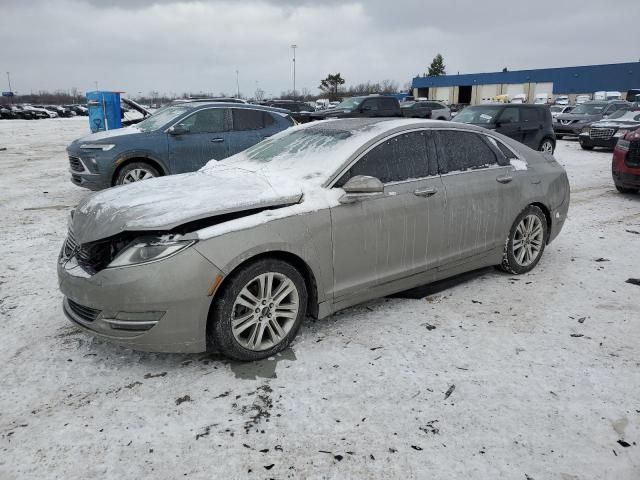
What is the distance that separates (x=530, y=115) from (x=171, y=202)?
1231 centimetres

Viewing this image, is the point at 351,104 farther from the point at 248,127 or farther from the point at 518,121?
the point at 248,127

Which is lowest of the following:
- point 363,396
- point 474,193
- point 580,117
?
point 363,396

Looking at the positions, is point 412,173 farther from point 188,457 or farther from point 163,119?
point 163,119

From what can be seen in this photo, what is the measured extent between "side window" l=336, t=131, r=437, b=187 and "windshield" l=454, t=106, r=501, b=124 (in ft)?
30.6

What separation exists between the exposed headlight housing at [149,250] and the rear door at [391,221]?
110cm

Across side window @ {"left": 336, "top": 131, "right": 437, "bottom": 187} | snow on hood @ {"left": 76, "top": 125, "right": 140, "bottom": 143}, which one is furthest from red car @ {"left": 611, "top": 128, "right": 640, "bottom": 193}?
snow on hood @ {"left": 76, "top": 125, "right": 140, "bottom": 143}

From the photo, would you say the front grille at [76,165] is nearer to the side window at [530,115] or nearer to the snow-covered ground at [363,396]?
the snow-covered ground at [363,396]

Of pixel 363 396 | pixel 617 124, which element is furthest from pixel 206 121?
pixel 617 124

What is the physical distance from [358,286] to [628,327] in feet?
7.06

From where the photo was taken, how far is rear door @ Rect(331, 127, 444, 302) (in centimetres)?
356

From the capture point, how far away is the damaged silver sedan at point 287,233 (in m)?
2.95

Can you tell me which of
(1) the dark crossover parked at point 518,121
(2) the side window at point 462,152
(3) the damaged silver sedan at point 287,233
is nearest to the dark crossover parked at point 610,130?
(1) the dark crossover parked at point 518,121

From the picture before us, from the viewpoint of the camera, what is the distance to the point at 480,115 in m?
13.0

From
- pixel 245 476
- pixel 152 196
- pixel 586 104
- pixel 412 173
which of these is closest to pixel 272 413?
pixel 245 476
